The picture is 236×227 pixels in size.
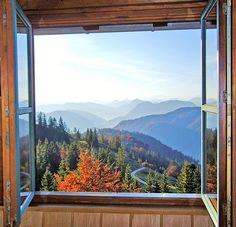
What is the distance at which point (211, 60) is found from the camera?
2025 mm

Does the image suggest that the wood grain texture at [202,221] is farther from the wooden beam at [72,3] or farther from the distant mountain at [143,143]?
the wooden beam at [72,3]

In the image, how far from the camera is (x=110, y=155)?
2.78 m

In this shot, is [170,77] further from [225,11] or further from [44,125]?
[44,125]

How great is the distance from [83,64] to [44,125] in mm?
747

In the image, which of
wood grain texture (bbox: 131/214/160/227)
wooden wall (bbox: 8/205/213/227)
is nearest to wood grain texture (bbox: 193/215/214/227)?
wooden wall (bbox: 8/205/213/227)

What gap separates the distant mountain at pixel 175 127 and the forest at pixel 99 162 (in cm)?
12

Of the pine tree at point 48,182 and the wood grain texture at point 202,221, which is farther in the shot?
the pine tree at point 48,182

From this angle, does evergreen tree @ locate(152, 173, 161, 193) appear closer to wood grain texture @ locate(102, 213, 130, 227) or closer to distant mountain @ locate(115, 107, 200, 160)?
distant mountain @ locate(115, 107, 200, 160)

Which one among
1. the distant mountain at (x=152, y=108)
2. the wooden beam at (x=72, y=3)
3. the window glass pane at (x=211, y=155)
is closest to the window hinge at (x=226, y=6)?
the wooden beam at (x=72, y=3)

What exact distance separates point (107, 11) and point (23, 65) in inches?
31.2

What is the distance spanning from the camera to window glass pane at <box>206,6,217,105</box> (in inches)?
74.4

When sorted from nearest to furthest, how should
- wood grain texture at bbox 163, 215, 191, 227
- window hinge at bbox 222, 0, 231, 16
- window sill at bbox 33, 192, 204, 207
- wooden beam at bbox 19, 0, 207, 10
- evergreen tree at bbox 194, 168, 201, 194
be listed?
window hinge at bbox 222, 0, 231, 16, wooden beam at bbox 19, 0, 207, 10, wood grain texture at bbox 163, 215, 191, 227, window sill at bbox 33, 192, 204, 207, evergreen tree at bbox 194, 168, 201, 194

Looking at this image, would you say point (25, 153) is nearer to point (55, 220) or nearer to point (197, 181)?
point (55, 220)

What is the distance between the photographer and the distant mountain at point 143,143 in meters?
2.75
